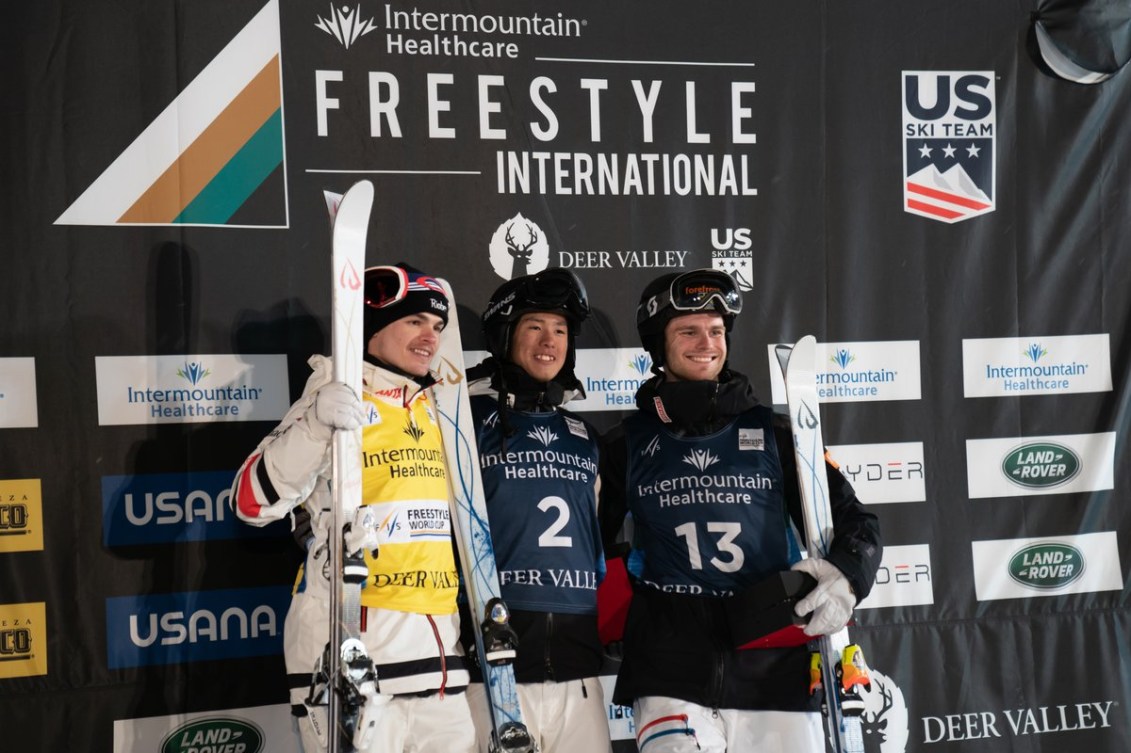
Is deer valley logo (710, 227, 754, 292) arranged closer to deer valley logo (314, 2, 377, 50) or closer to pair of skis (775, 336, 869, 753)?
pair of skis (775, 336, 869, 753)

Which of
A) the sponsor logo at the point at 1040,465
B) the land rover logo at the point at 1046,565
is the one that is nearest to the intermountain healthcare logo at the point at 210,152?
A: the sponsor logo at the point at 1040,465

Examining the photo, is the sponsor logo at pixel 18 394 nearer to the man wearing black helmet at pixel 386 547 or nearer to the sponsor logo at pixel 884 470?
the man wearing black helmet at pixel 386 547

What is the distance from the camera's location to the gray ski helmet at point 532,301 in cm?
337

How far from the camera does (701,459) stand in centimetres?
326

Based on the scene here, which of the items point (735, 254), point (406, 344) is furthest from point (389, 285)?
point (735, 254)

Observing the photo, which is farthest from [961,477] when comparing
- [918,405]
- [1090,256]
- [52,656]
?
[52,656]

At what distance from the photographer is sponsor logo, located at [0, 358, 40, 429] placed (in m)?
3.60

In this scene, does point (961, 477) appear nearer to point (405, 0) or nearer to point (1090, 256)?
point (1090, 256)

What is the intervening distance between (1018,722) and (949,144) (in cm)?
231

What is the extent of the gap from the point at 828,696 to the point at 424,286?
163cm

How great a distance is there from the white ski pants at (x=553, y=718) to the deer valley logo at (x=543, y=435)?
69 cm

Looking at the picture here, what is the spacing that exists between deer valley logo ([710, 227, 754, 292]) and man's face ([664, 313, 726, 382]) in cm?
82

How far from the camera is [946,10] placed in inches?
175

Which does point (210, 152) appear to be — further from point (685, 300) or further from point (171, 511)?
point (685, 300)
